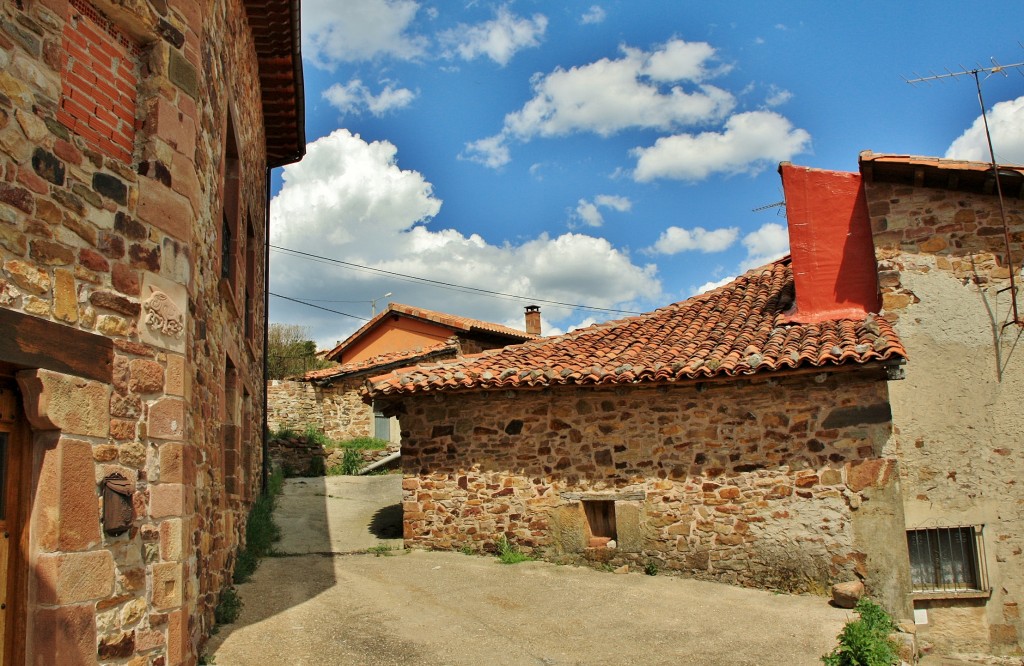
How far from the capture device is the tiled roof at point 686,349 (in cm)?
835

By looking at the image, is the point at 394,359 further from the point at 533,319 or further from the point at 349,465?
the point at 533,319

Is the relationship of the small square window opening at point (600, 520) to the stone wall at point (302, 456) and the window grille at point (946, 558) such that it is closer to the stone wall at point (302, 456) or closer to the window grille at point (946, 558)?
the window grille at point (946, 558)

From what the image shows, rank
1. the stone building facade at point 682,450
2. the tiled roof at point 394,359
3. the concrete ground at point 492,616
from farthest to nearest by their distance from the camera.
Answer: the tiled roof at point 394,359, the stone building facade at point 682,450, the concrete ground at point 492,616

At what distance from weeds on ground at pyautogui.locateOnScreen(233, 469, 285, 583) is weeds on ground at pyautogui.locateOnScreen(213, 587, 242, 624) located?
857 mm

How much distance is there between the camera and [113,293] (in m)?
3.80

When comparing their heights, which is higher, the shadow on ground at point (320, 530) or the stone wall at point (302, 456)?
the stone wall at point (302, 456)

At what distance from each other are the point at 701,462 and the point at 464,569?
10.1 ft

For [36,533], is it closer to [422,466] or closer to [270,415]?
[422,466]

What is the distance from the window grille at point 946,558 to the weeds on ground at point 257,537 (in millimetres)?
7340

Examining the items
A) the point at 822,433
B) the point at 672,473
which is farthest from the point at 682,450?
the point at 822,433

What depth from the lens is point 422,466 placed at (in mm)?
9977

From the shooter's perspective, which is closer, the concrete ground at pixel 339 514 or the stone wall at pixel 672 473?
the stone wall at pixel 672 473

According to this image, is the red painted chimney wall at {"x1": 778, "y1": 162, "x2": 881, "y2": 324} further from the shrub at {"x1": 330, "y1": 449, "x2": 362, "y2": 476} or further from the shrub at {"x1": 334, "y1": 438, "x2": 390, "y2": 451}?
the shrub at {"x1": 334, "y1": 438, "x2": 390, "y2": 451}

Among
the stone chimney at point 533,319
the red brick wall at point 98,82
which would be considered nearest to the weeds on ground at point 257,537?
the red brick wall at point 98,82
